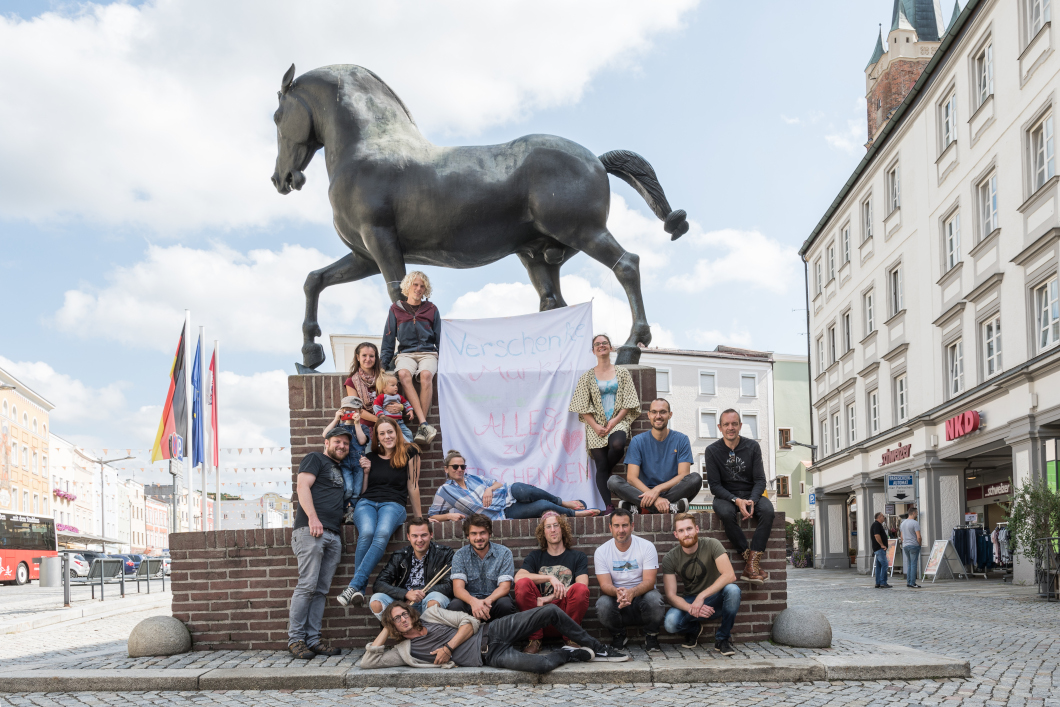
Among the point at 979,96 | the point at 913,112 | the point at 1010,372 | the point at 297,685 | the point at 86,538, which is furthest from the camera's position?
the point at 86,538

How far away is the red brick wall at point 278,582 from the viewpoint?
8141 millimetres

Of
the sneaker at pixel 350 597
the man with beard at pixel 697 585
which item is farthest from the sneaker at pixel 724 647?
the sneaker at pixel 350 597

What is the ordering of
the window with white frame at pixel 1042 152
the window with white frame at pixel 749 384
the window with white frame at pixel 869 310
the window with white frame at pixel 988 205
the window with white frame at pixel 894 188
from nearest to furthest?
the window with white frame at pixel 1042 152, the window with white frame at pixel 988 205, the window with white frame at pixel 894 188, the window with white frame at pixel 869 310, the window with white frame at pixel 749 384

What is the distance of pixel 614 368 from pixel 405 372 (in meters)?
1.89

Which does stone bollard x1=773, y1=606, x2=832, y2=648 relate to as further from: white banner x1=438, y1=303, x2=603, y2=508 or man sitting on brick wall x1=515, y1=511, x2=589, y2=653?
white banner x1=438, y1=303, x2=603, y2=508

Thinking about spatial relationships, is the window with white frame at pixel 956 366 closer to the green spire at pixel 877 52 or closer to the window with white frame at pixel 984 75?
the window with white frame at pixel 984 75

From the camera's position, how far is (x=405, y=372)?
889cm

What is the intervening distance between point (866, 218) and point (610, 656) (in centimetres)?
3088

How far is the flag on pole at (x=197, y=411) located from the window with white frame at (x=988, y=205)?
62.5ft

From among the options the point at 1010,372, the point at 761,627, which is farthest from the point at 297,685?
the point at 1010,372

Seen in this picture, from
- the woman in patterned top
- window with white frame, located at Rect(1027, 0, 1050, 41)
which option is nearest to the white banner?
the woman in patterned top

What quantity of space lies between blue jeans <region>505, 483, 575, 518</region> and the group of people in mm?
12

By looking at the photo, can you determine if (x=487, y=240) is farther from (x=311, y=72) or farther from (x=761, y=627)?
(x=761, y=627)

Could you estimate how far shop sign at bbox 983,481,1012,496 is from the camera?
2771 cm
